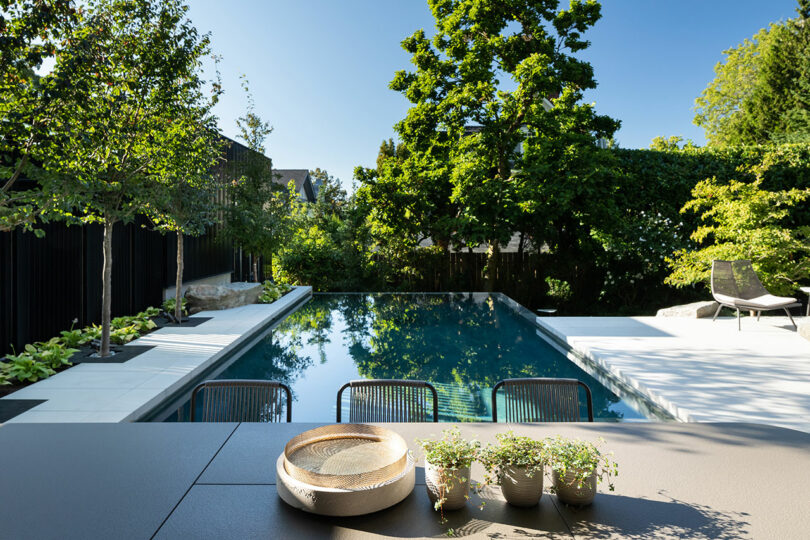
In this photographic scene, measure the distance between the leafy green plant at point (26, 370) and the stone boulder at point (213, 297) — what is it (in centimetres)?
454

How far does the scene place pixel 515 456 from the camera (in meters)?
1.45

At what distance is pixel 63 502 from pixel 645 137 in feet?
118

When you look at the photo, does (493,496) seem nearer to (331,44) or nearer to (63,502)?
(63,502)

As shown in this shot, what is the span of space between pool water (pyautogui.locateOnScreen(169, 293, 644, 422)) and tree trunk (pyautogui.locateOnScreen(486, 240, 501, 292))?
1.92 m

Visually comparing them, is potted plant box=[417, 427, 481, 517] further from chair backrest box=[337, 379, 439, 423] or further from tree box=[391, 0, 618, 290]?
tree box=[391, 0, 618, 290]

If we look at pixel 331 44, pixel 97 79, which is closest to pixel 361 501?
pixel 97 79

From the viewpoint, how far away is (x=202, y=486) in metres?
1.56

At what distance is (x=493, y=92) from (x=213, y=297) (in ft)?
25.4

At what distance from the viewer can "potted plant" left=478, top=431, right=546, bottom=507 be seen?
1.42 metres

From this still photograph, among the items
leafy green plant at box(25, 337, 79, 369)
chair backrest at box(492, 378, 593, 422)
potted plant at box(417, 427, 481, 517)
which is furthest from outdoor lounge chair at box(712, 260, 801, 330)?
leafy green plant at box(25, 337, 79, 369)

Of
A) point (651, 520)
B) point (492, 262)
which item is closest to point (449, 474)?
point (651, 520)

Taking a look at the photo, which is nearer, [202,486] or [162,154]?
[202,486]

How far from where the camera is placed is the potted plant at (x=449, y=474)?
1.40 m

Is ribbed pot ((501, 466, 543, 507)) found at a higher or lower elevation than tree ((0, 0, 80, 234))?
lower
